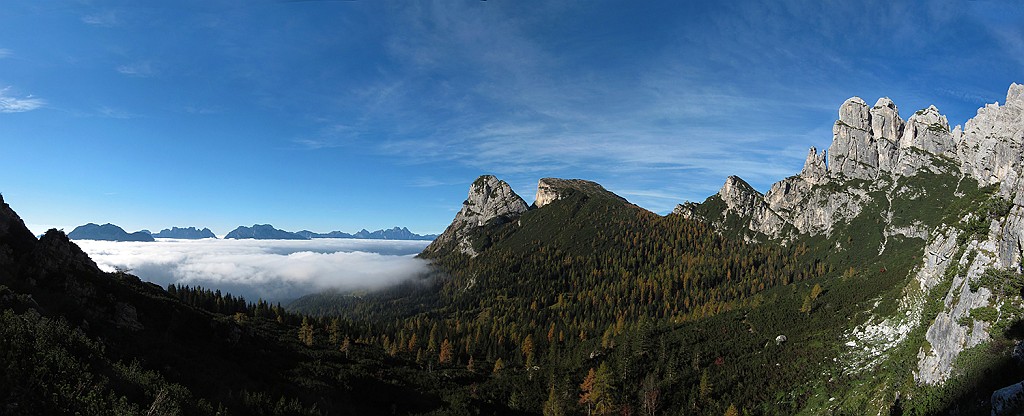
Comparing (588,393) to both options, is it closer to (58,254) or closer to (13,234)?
(58,254)

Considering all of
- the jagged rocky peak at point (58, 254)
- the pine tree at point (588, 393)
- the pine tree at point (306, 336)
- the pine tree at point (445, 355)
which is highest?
the jagged rocky peak at point (58, 254)

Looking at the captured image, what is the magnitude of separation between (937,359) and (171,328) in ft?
451

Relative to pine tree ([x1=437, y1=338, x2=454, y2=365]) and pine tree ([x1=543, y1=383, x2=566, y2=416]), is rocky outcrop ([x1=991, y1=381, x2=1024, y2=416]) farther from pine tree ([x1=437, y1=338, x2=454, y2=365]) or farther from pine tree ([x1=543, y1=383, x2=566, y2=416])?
pine tree ([x1=437, y1=338, x2=454, y2=365])

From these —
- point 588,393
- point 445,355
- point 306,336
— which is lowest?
point 445,355

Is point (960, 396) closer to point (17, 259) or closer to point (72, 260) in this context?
point (17, 259)

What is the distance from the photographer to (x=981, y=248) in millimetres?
68625

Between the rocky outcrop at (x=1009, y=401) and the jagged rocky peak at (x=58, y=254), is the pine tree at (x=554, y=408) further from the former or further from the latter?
the jagged rocky peak at (x=58, y=254)

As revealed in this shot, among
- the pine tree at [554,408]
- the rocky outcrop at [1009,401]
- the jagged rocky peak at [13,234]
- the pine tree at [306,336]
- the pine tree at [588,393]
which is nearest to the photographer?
the rocky outcrop at [1009,401]

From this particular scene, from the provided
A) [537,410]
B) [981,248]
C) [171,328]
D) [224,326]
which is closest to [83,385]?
[171,328]

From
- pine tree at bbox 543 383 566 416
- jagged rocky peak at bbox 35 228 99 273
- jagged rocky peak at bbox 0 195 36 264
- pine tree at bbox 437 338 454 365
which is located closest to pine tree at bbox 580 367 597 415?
pine tree at bbox 543 383 566 416

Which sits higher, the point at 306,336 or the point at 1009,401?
the point at 1009,401

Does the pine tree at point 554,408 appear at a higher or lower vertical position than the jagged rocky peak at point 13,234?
lower

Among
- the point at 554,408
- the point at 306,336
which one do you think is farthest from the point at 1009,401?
the point at 306,336

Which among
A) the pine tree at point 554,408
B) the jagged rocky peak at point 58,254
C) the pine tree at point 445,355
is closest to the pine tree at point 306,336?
the pine tree at point 445,355
